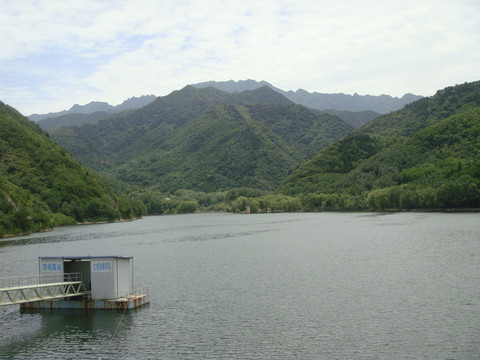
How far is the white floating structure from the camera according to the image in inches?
1688

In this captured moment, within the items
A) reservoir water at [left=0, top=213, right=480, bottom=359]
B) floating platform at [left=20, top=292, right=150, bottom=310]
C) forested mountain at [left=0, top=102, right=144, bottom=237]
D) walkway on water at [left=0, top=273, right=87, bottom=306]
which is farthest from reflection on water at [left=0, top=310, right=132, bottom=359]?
forested mountain at [left=0, top=102, right=144, bottom=237]

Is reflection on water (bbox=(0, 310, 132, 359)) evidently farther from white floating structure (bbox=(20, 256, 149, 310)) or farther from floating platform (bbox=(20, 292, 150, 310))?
white floating structure (bbox=(20, 256, 149, 310))

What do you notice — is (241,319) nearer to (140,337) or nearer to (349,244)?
(140,337)

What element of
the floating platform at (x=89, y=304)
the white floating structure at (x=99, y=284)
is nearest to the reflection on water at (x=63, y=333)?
the floating platform at (x=89, y=304)

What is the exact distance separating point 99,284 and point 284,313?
1763cm

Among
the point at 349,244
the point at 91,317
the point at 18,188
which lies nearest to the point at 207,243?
the point at 349,244

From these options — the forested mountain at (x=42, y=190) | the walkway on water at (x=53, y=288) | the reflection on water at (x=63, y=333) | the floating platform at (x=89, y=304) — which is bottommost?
the reflection on water at (x=63, y=333)

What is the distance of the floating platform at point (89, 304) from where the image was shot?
42.2 meters


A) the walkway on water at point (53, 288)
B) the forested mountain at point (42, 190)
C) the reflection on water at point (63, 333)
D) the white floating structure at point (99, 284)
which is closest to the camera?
the reflection on water at point (63, 333)

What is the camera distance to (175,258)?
78688 millimetres

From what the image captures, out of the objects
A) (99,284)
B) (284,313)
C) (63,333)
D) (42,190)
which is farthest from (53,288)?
(42,190)

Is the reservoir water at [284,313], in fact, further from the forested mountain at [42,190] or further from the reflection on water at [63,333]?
the forested mountain at [42,190]

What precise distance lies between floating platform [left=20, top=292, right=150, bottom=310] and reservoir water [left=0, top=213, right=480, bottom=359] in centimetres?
84

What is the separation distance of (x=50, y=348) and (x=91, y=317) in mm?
7221
